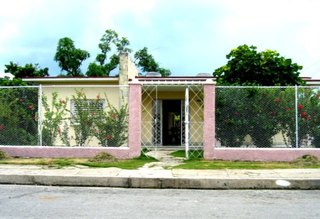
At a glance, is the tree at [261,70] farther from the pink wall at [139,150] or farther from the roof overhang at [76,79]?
the pink wall at [139,150]

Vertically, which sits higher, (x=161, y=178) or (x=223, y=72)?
(x=223, y=72)

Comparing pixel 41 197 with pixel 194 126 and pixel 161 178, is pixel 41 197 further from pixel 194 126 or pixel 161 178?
pixel 194 126

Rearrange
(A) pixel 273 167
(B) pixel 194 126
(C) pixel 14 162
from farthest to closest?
(B) pixel 194 126
(C) pixel 14 162
(A) pixel 273 167

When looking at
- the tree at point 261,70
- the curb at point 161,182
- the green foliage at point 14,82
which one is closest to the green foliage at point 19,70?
the green foliage at point 14,82

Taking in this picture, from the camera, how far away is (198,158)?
12914 mm

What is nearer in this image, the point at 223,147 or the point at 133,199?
the point at 133,199

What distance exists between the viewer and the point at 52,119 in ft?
44.8

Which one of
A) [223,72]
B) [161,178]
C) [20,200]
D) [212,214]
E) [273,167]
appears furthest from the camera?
[223,72]

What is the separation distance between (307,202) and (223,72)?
1332cm

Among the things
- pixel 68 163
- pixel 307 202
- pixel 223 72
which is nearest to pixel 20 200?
pixel 68 163

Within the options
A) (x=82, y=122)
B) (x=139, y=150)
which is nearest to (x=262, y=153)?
(x=139, y=150)

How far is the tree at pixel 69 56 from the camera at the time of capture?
143 feet

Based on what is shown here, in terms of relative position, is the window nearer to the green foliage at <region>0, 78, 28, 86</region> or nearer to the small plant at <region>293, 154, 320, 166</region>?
the small plant at <region>293, 154, 320, 166</region>

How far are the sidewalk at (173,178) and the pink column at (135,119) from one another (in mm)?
2282
